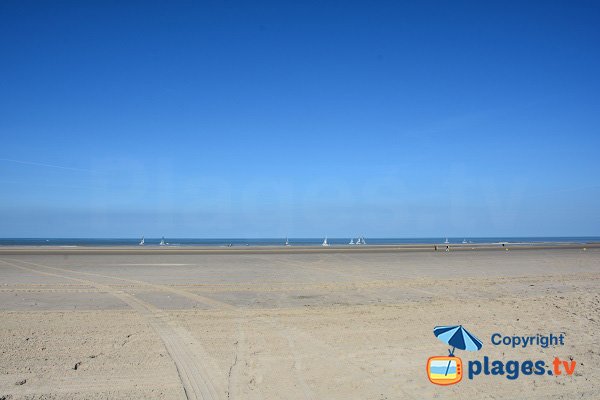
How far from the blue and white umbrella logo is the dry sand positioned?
267mm

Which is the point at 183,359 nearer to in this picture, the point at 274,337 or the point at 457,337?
the point at 274,337

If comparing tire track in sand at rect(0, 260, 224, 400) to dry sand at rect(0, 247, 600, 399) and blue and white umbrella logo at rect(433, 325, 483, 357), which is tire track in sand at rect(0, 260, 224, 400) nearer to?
dry sand at rect(0, 247, 600, 399)

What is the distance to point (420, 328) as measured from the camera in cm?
1058

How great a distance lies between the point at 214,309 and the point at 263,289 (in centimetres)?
459

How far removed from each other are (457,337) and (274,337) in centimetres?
440

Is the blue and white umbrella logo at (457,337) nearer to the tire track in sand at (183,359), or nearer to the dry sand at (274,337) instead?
the dry sand at (274,337)

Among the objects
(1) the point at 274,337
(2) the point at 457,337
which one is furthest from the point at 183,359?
(2) the point at 457,337

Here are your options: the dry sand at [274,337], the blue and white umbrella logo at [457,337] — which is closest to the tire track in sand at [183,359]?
the dry sand at [274,337]

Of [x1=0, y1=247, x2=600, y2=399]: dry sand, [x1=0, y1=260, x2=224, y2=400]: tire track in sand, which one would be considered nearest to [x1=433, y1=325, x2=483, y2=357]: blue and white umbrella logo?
[x1=0, y1=247, x2=600, y2=399]: dry sand

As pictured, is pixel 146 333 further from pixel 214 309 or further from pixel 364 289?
pixel 364 289

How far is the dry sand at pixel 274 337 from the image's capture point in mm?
7066

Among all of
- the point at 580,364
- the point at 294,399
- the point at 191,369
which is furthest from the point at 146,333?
the point at 580,364

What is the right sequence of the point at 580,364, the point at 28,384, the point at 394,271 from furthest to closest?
the point at 394,271 < the point at 580,364 < the point at 28,384

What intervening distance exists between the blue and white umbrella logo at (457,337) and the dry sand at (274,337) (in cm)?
27
